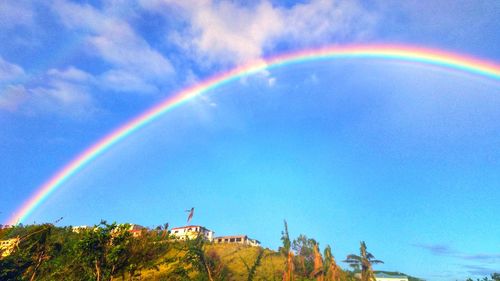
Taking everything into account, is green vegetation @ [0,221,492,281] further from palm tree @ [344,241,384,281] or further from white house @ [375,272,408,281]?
white house @ [375,272,408,281]

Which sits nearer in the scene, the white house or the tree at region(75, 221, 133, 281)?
the tree at region(75, 221, 133, 281)

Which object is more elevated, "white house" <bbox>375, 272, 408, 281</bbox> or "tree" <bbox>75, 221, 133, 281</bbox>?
"white house" <bbox>375, 272, 408, 281</bbox>

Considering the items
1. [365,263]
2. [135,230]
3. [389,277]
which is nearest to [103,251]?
[365,263]

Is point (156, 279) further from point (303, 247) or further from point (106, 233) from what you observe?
point (303, 247)

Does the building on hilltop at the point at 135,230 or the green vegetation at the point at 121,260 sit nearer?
the green vegetation at the point at 121,260

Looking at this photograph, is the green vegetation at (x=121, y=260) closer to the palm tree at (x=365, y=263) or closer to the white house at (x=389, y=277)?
the palm tree at (x=365, y=263)

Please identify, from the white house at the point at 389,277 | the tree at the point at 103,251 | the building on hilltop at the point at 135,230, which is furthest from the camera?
the white house at the point at 389,277

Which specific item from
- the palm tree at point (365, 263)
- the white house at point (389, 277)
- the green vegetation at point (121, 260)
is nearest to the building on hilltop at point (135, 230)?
the green vegetation at point (121, 260)

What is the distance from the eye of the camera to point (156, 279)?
41438 millimetres

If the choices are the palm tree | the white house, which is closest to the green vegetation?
the palm tree

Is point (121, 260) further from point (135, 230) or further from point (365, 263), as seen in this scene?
point (135, 230)

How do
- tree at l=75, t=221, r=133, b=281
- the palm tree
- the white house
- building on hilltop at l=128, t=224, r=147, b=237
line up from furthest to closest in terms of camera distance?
the white house
the palm tree
building on hilltop at l=128, t=224, r=147, b=237
tree at l=75, t=221, r=133, b=281

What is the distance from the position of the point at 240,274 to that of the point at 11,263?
35491 mm

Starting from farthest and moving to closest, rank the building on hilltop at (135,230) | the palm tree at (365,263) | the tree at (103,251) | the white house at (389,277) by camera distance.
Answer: the white house at (389,277) → the palm tree at (365,263) → the building on hilltop at (135,230) → the tree at (103,251)
